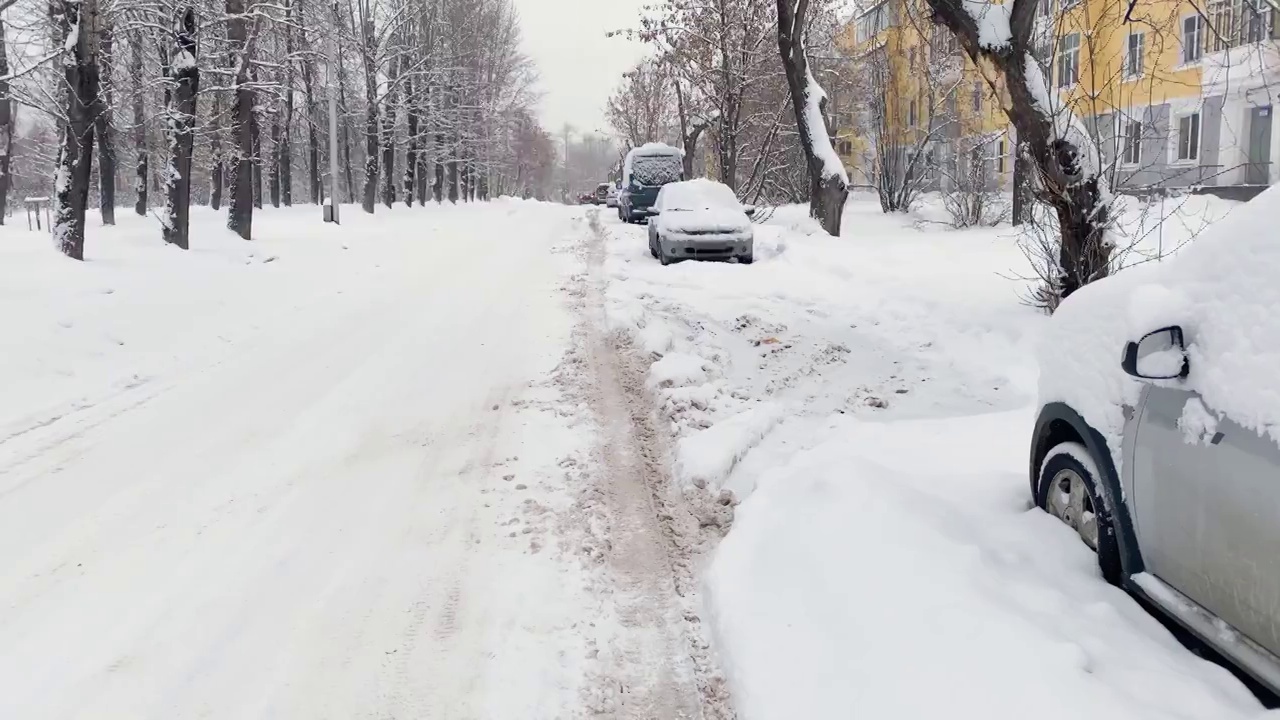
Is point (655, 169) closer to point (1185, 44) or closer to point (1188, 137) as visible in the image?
point (1185, 44)

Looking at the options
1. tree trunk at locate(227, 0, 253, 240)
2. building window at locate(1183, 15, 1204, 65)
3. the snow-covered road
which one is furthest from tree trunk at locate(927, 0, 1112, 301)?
building window at locate(1183, 15, 1204, 65)

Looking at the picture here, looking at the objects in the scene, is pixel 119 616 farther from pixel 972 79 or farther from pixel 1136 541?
pixel 972 79

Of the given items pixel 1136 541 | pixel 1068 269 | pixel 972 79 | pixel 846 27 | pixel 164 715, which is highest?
pixel 846 27

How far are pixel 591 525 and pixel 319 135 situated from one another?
45.2m

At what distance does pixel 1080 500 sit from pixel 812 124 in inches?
657

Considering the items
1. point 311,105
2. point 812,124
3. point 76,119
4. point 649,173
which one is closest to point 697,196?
point 812,124

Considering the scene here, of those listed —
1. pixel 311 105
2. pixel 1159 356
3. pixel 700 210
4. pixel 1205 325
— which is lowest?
pixel 1159 356

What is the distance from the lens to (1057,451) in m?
4.02

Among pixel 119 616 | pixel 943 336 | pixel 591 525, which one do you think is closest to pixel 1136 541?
pixel 591 525

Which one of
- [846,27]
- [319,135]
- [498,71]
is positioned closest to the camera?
[846,27]

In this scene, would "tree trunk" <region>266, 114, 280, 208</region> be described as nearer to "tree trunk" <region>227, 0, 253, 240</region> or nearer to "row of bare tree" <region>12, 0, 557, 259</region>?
"row of bare tree" <region>12, 0, 557, 259</region>

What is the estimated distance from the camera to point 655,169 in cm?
3008

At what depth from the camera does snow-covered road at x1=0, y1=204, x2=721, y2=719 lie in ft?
11.1

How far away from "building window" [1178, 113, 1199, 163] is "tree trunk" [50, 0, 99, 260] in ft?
96.0
